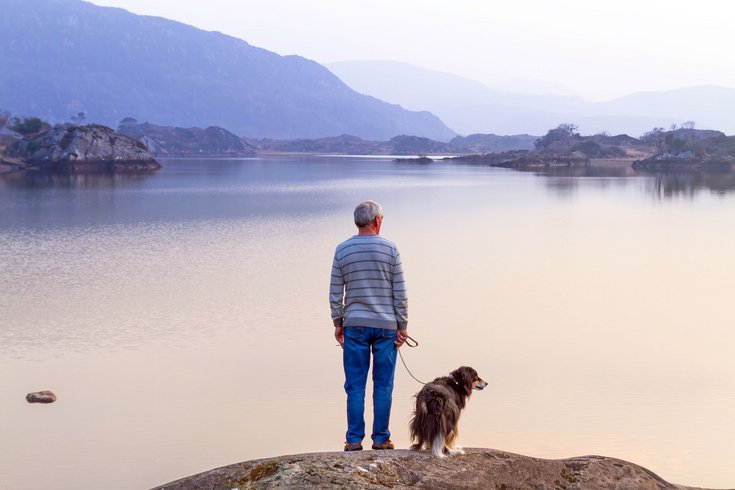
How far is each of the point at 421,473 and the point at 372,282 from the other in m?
1.84

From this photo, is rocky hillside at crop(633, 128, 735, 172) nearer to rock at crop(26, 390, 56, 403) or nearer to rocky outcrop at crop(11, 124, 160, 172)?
Answer: rocky outcrop at crop(11, 124, 160, 172)

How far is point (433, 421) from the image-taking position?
286 inches

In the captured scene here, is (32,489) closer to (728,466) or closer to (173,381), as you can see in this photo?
(173,381)

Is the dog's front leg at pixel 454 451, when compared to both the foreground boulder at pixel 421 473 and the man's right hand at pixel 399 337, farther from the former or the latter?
the man's right hand at pixel 399 337

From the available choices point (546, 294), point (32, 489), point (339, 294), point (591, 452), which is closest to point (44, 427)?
point (32, 489)

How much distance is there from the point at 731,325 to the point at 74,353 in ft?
44.7

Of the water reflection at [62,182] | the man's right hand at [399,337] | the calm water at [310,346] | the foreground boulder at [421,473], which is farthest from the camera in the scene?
the water reflection at [62,182]

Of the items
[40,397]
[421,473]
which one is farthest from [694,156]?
[421,473]

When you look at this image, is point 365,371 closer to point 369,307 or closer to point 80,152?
point 369,307

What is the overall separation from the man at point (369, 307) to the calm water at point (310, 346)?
2951mm

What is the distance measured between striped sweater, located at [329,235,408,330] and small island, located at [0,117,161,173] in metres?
96.5

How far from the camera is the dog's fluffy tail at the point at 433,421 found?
7.28 metres

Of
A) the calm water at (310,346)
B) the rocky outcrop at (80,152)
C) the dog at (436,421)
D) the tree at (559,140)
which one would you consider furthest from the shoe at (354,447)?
the tree at (559,140)

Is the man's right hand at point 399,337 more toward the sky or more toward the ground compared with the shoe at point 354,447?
more toward the sky
